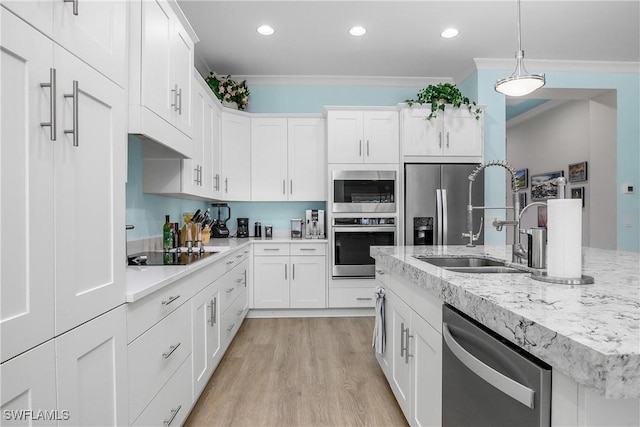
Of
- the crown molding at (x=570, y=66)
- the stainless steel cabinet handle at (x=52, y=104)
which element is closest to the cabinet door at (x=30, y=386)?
the stainless steel cabinet handle at (x=52, y=104)

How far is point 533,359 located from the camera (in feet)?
2.55

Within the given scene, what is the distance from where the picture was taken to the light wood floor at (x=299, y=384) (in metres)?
1.97

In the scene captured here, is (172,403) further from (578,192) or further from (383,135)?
(578,192)

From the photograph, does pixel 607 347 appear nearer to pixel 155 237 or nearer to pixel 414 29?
pixel 155 237

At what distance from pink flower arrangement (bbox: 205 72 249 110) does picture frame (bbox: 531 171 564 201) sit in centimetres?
481

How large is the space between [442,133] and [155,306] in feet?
10.8

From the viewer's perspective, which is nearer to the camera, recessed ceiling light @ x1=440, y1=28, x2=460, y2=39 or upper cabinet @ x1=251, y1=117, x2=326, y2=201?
recessed ceiling light @ x1=440, y1=28, x2=460, y2=39

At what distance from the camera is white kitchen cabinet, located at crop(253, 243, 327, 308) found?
151 inches

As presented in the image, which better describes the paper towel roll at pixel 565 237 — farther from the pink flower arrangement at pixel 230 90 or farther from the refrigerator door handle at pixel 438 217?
the pink flower arrangement at pixel 230 90

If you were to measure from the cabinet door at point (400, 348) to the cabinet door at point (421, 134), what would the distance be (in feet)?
6.89

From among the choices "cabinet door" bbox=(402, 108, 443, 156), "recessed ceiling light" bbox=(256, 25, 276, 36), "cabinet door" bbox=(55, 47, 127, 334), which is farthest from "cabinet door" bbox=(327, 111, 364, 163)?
"cabinet door" bbox=(55, 47, 127, 334)

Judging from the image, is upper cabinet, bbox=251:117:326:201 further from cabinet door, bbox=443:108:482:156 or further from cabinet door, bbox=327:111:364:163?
cabinet door, bbox=443:108:482:156

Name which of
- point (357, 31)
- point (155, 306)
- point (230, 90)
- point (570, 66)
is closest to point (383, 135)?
point (357, 31)

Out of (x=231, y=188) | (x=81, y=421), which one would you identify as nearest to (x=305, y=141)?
(x=231, y=188)
